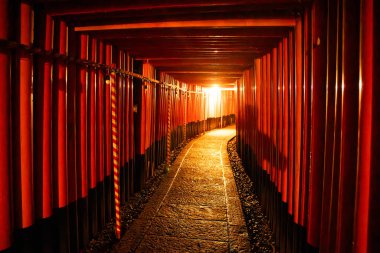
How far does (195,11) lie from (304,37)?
1530 mm

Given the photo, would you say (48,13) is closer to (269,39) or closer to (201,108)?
(269,39)

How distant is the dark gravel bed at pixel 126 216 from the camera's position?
4.80 meters

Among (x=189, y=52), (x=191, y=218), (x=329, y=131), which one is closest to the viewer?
(x=329, y=131)

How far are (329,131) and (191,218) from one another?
4.10 metres

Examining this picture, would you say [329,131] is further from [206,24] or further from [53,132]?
[53,132]

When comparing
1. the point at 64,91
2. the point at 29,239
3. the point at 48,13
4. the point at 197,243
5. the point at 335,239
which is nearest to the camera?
the point at 335,239

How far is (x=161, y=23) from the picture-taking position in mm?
4223

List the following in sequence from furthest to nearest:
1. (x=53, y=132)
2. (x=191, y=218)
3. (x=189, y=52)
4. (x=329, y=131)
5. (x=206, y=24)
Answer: (x=189, y=52) < (x=191, y=218) < (x=206, y=24) < (x=53, y=132) < (x=329, y=131)

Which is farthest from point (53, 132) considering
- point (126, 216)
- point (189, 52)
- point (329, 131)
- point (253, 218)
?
point (253, 218)

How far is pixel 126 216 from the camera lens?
6.06 metres

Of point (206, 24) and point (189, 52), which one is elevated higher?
point (189, 52)

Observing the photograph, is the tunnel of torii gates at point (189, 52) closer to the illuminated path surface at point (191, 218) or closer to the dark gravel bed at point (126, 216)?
the dark gravel bed at point (126, 216)

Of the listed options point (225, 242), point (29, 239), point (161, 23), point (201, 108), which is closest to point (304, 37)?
point (161, 23)

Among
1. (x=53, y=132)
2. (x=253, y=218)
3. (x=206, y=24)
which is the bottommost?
(x=253, y=218)
